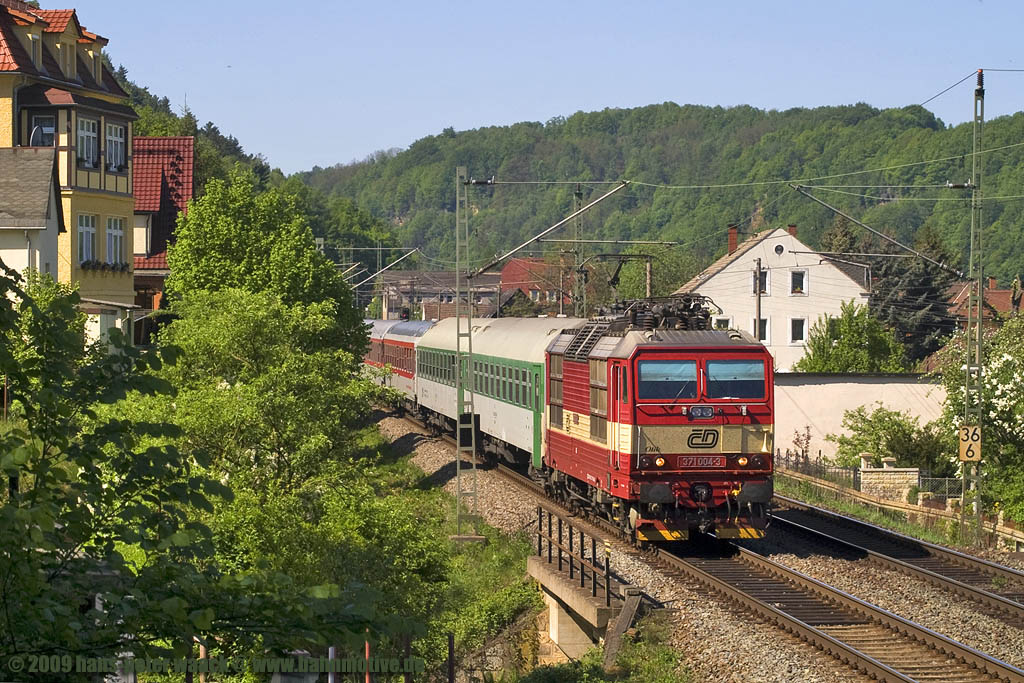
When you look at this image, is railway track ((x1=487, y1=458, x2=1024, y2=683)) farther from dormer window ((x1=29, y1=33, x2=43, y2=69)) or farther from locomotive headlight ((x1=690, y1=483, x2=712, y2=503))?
dormer window ((x1=29, y1=33, x2=43, y2=69))

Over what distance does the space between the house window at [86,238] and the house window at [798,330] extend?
38.6m

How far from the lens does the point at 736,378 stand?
61.7 feet

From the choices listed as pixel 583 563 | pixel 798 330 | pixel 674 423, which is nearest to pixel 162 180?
pixel 798 330

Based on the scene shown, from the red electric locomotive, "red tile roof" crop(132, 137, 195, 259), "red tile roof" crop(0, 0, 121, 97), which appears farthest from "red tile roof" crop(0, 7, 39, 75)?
the red electric locomotive

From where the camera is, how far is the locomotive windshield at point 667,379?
1847 centimetres

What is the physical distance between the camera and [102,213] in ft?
115

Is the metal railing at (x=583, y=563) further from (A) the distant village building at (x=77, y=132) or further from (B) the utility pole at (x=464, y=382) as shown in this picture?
(A) the distant village building at (x=77, y=132)

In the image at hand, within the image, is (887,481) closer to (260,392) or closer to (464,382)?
(464,382)

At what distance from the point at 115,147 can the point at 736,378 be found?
75.5 feet

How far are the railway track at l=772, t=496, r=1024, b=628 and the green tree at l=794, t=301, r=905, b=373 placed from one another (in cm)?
2705

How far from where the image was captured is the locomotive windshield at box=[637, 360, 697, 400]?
18.5 metres

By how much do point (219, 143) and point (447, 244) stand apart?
57.5m

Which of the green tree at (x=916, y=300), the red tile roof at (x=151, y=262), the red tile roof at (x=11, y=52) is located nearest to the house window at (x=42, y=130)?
the red tile roof at (x=11, y=52)

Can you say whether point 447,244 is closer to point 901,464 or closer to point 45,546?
point 901,464
